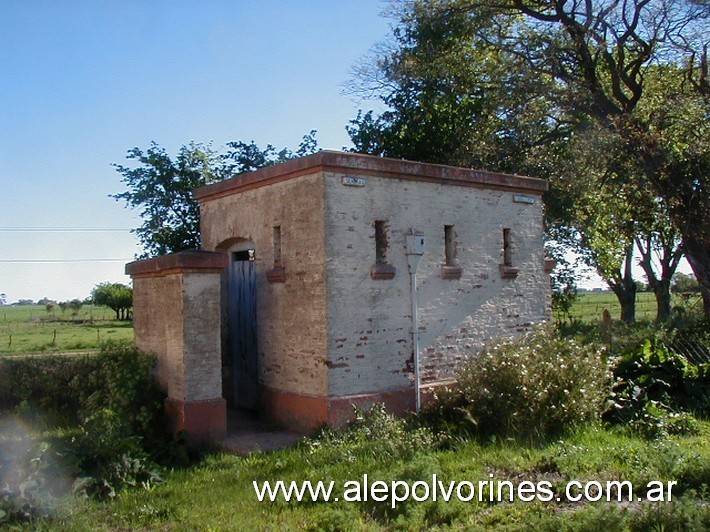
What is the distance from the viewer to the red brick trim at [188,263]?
31.6 ft

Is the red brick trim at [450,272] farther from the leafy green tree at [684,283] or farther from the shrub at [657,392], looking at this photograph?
the leafy green tree at [684,283]

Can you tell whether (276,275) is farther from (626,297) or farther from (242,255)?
(626,297)

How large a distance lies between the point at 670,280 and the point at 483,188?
20591 mm

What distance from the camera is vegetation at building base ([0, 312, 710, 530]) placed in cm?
662

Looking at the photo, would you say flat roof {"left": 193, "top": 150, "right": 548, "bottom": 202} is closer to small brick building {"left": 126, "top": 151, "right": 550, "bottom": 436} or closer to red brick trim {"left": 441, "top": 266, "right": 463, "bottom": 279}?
small brick building {"left": 126, "top": 151, "right": 550, "bottom": 436}

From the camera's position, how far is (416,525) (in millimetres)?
6449

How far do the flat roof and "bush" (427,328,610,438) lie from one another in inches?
120

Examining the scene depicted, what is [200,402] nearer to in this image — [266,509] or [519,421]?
[266,509]

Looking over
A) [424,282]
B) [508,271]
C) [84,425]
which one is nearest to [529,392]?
[424,282]

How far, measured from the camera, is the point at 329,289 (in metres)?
9.82

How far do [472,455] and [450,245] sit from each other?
13.6 feet

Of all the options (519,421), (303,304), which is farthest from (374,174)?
(519,421)

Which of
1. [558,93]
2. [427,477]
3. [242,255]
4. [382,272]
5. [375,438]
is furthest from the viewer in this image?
[558,93]

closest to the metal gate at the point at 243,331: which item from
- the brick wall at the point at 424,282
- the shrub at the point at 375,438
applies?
the brick wall at the point at 424,282
